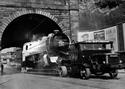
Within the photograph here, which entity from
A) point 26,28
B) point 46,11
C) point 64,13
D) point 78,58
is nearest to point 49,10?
point 46,11

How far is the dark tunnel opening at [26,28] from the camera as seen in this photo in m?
38.3

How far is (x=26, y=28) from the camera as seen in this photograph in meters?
43.2

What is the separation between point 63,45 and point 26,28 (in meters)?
24.1

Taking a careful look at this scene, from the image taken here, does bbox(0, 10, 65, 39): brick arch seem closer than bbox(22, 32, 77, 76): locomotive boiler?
No

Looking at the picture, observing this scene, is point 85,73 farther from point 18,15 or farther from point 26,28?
point 26,28

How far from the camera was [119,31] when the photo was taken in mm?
27625

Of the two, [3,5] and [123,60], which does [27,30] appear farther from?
[123,60]

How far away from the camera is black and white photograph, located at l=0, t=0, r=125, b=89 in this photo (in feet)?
47.5

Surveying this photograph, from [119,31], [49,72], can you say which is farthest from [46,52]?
[119,31]

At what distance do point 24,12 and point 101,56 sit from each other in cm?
2198

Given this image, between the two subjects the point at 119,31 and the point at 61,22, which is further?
the point at 61,22

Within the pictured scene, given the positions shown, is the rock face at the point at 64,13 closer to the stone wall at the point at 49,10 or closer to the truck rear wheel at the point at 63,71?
the stone wall at the point at 49,10

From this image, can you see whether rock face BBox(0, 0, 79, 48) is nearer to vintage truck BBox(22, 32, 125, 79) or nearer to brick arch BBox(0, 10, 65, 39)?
brick arch BBox(0, 10, 65, 39)

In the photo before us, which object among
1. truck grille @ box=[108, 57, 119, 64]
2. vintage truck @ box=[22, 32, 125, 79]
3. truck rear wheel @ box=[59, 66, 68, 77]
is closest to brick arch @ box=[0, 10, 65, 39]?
vintage truck @ box=[22, 32, 125, 79]
